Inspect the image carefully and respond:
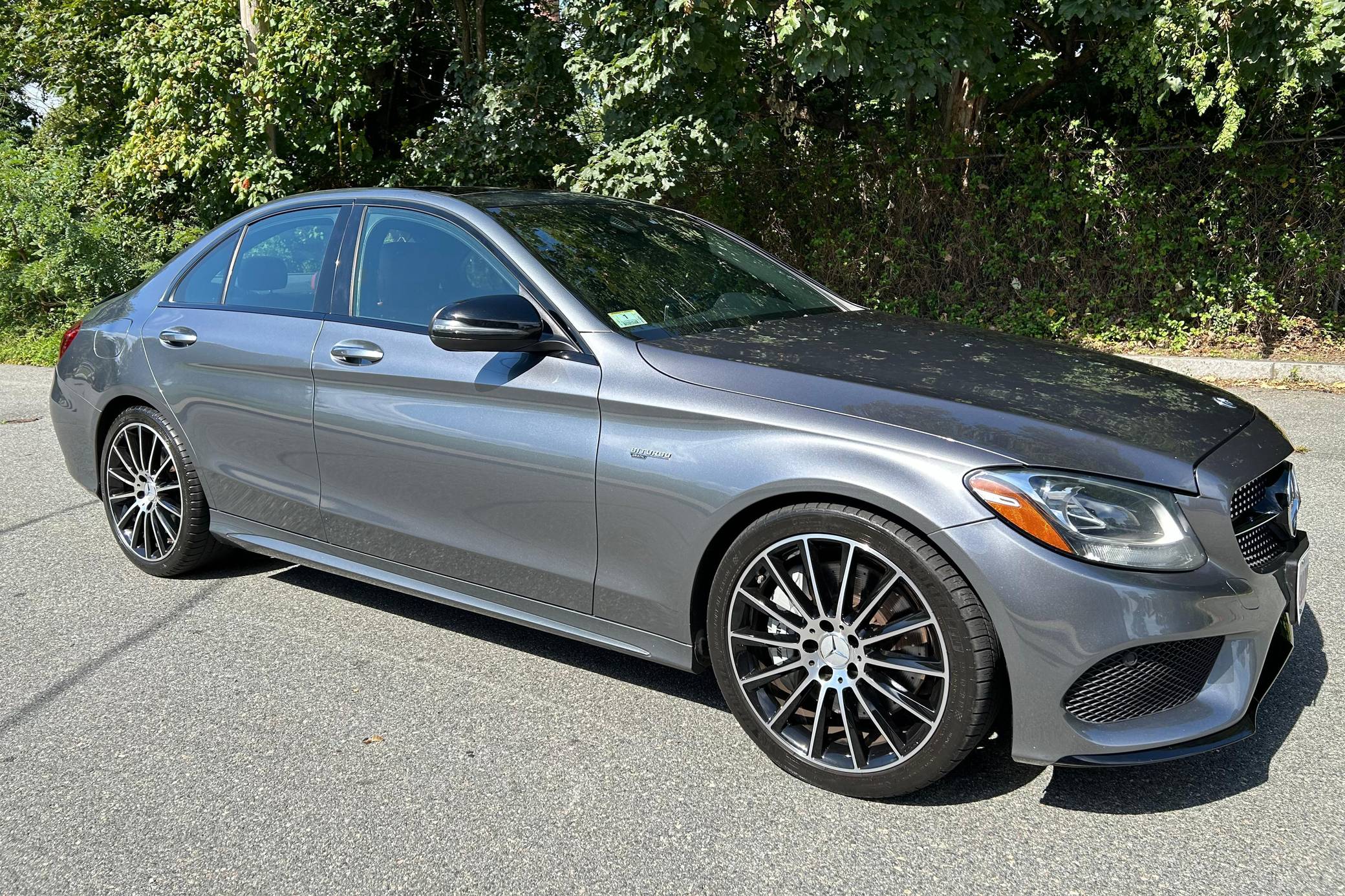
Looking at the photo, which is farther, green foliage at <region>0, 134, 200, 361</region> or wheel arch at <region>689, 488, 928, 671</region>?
green foliage at <region>0, 134, 200, 361</region>

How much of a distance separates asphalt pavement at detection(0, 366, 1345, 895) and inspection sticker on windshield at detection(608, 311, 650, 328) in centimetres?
121

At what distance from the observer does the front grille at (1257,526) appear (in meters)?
2.91

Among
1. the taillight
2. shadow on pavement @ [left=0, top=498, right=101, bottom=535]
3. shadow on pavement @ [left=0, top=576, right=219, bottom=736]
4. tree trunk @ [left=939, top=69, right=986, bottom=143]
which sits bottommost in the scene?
shadow on pavement @ [left=0, top=498, right=101, bottom=535]

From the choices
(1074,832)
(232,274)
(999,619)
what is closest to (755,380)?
(999,619)

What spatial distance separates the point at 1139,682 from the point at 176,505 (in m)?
3.92

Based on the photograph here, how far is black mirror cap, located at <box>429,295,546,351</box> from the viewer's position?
11.4 ft

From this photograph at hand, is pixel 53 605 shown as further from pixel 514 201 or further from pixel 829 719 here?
pixel 829 719

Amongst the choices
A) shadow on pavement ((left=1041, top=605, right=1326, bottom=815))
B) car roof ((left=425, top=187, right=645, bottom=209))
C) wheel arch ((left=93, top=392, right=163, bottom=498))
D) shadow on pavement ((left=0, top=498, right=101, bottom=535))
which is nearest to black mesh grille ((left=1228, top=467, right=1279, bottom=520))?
shadow on pavement ((left=1041, top=605, right=1326, bottom=815))

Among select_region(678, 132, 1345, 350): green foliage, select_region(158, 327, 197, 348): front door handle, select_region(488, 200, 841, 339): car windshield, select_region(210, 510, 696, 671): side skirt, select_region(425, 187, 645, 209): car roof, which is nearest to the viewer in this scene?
select_region(210, 510, 696, 671): side skirt

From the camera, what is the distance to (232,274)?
187 inches

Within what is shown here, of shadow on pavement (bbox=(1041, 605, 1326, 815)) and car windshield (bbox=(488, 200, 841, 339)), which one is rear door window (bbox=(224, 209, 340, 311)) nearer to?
car windshield (bbox=(488, 200, 841, 339))

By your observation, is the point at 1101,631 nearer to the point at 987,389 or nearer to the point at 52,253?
the point at 987,389

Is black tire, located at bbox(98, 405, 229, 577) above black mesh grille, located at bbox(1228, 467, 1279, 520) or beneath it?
beneath

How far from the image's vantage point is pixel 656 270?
13.3ft
